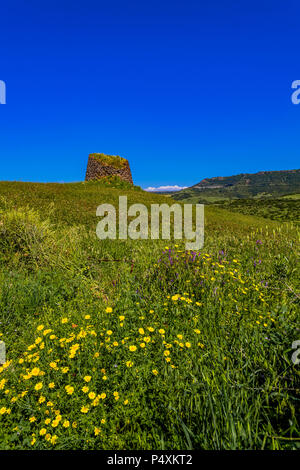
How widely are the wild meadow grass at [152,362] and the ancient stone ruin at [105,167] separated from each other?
28.9 m

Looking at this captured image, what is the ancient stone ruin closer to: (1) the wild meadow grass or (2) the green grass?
(2) the green grass

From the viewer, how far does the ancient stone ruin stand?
104 ft

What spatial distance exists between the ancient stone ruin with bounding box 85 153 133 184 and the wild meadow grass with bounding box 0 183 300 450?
94.9 ft

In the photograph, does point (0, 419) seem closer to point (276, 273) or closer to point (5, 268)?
point (5, 268)

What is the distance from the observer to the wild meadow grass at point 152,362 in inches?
67.0

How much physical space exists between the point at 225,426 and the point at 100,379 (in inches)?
53.1

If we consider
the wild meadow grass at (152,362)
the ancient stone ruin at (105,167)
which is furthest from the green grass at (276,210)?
the wild meadow grass at (152,362)

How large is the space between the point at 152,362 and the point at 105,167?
32.2 metres
